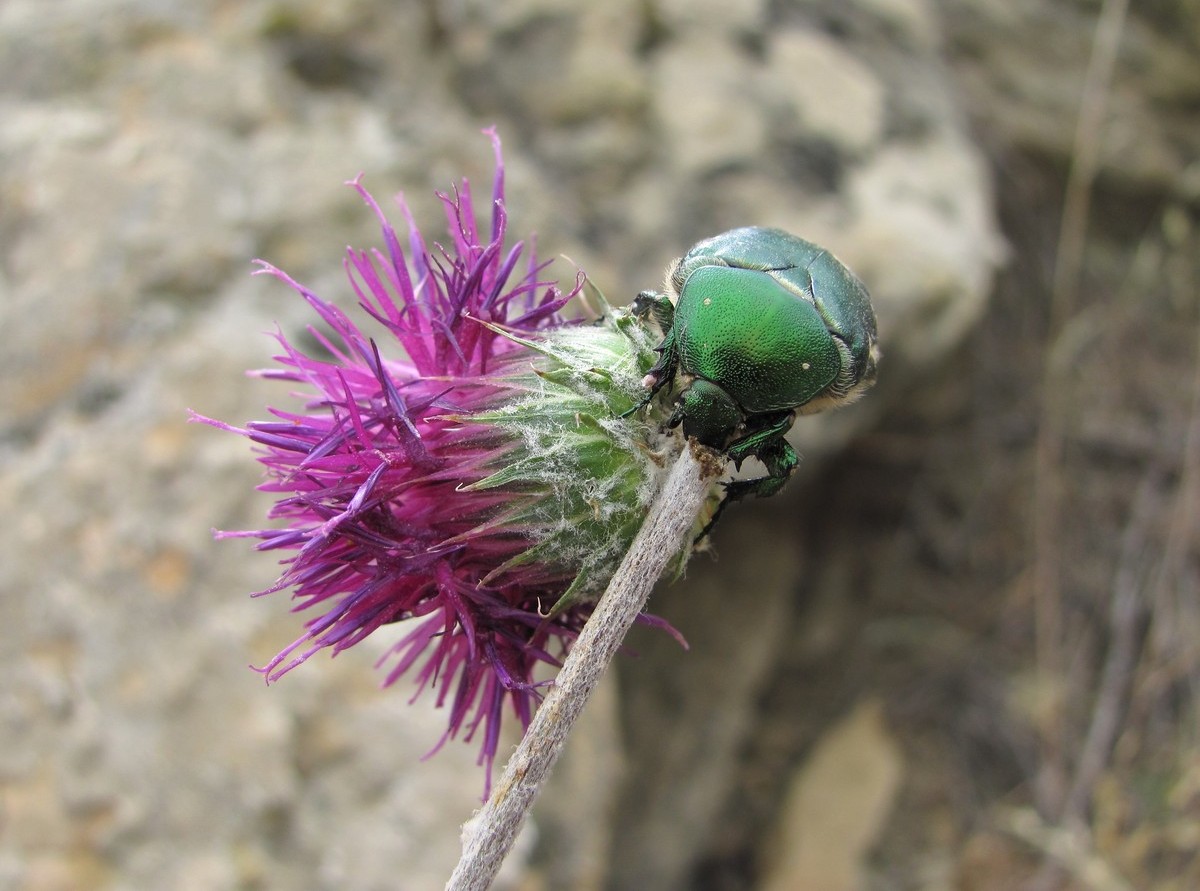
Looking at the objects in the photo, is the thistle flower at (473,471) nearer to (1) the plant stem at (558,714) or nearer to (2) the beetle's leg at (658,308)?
(2) the beetle's leg at (658,308)

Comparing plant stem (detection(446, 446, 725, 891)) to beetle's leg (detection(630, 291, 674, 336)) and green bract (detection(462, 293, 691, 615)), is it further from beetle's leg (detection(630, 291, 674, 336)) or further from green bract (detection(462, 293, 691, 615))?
beetle's leg (detection(630, 291, 674, 336))

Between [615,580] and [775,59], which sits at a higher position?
[615,580]

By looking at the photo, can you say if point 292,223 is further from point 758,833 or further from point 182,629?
point 758,833

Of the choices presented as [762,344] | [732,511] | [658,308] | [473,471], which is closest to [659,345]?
[658,308]

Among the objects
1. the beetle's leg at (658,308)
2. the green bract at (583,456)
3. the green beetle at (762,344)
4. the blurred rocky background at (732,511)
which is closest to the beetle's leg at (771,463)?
the green beetle at (762,344)

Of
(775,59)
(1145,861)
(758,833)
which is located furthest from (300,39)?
(1145,861)

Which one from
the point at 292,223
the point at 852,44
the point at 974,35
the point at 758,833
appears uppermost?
the point at 292,223
